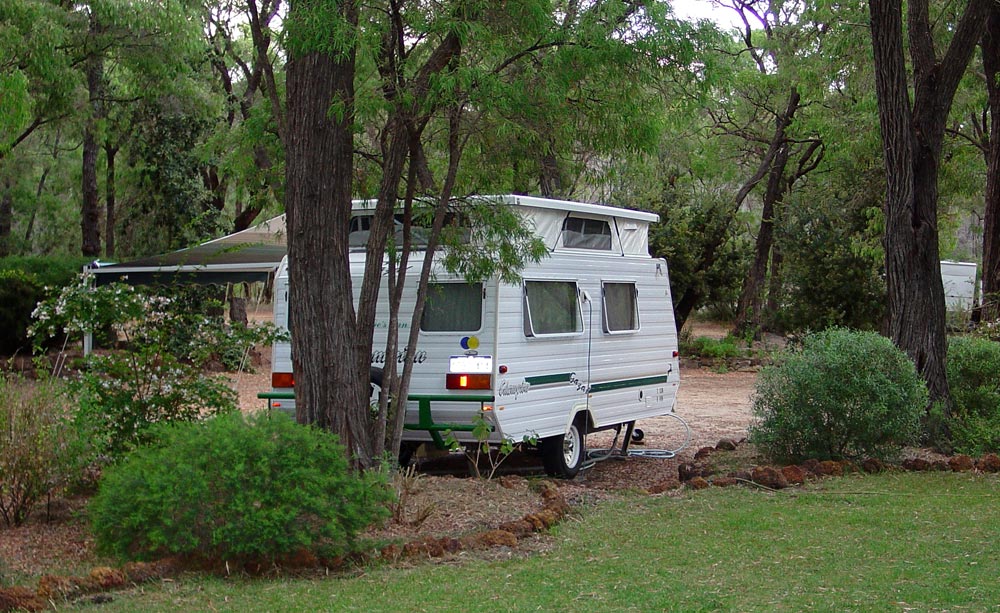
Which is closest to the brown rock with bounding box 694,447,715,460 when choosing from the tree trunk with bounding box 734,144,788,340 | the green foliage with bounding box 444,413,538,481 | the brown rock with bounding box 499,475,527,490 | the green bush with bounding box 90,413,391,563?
the green foliage with bounding box 444,413,538,481

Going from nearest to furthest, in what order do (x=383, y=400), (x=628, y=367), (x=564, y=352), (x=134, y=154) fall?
1. (x=383, y=400)
2. (x=564, y=352)
3. (x=628, y=367)
4. (x=134, y=154)

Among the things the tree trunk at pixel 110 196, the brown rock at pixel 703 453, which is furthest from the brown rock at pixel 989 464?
the tree trunk at pixel 110 196

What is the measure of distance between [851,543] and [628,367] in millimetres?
4748

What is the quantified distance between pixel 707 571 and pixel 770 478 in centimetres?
327

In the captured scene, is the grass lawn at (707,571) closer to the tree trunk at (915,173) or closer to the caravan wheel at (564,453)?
the caravan wheel at (564,453)

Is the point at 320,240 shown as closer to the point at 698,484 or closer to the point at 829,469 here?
the point at 698,484

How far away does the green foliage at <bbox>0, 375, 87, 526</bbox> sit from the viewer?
721cm

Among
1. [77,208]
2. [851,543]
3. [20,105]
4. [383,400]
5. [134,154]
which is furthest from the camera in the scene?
[77,208]

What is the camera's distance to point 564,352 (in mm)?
10492

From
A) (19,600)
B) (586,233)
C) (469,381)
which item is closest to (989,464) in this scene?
(586,233)

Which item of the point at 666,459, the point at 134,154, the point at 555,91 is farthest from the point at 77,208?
the point at 555,91

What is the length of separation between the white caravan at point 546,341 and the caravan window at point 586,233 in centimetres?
1

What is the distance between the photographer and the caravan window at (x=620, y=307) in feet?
37.2

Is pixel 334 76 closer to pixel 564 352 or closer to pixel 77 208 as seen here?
pixel 564 352
